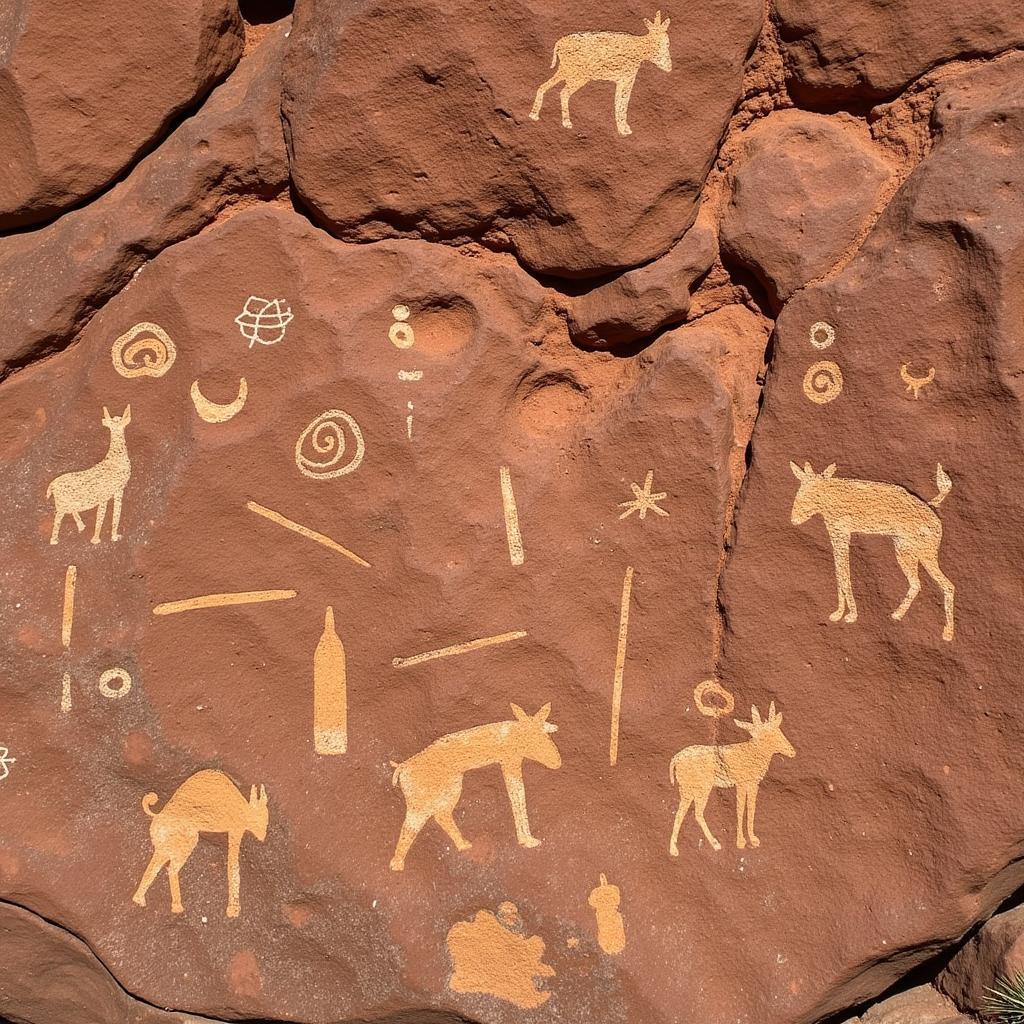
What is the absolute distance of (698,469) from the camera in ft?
7.93

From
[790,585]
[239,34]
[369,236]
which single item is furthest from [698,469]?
[239,34]

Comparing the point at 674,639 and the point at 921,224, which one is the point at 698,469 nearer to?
the point at 674,639

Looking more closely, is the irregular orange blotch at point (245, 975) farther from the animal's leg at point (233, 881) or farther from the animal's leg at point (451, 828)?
the animal's leg at point (451, 828)

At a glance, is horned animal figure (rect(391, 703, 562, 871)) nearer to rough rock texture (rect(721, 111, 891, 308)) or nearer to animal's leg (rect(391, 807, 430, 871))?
animal's leg (rect(391, 807, 430, 871))

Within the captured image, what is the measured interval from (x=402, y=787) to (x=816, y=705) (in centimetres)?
94

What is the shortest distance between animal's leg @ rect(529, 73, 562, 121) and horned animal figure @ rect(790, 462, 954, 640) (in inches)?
37.2

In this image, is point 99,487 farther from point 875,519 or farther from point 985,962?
point 985,962

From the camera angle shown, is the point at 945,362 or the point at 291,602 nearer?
the point at 945,362

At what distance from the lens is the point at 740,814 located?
247cm

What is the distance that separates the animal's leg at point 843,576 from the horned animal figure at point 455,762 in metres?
0.70

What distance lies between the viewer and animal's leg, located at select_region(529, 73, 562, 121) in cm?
237

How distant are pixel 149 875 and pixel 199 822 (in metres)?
0.17

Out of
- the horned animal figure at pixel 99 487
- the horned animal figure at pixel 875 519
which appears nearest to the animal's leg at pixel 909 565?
the horned animal figure at pixel 875 519

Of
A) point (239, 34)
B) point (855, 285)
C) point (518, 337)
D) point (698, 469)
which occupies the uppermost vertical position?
point (239, 34)
